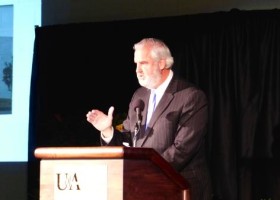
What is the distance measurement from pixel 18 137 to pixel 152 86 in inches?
82.6

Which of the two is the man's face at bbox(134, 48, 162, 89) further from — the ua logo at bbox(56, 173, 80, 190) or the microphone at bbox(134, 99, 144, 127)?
the ua logo at bbox(56, 173, 80, 190)

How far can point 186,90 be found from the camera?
2.55m

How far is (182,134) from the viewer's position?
2355 millimetres

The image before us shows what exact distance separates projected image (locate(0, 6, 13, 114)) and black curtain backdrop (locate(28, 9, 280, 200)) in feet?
0.72

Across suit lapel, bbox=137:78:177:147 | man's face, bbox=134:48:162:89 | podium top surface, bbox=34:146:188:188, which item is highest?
man's face, bbox=134:48:162:89

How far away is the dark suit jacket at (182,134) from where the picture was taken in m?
2.31

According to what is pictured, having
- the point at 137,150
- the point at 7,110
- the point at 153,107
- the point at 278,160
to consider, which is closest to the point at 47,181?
the point at 137,150

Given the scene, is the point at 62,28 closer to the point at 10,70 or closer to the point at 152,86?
the point at 10,70

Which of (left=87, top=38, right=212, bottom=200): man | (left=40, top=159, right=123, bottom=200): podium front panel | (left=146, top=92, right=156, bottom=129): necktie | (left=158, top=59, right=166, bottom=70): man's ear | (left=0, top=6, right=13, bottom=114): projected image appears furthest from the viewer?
(left=0, top=6, right=13, bottom=114): projected image

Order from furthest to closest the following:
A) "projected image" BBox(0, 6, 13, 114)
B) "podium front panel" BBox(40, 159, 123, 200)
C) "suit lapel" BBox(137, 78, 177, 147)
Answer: "projected image" BBox(0, 6, 13, 114)
"suit lapel" BBox(137, 78, 177, 147)
"podium front panel" BBox(40, 159, 123, 200)

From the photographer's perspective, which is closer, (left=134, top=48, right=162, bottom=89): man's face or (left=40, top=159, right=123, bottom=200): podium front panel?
(left=40, top=159, right=123, bottom=200): podium front panel

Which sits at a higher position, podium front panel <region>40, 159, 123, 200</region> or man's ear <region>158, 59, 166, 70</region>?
man's ear <region>158, 59, 166, 70</region>

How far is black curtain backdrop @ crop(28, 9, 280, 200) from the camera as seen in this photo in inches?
150

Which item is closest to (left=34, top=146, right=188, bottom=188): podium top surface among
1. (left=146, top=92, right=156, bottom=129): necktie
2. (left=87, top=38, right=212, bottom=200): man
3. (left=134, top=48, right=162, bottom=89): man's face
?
(left=87, top=38, right=212, bottom=200): man
